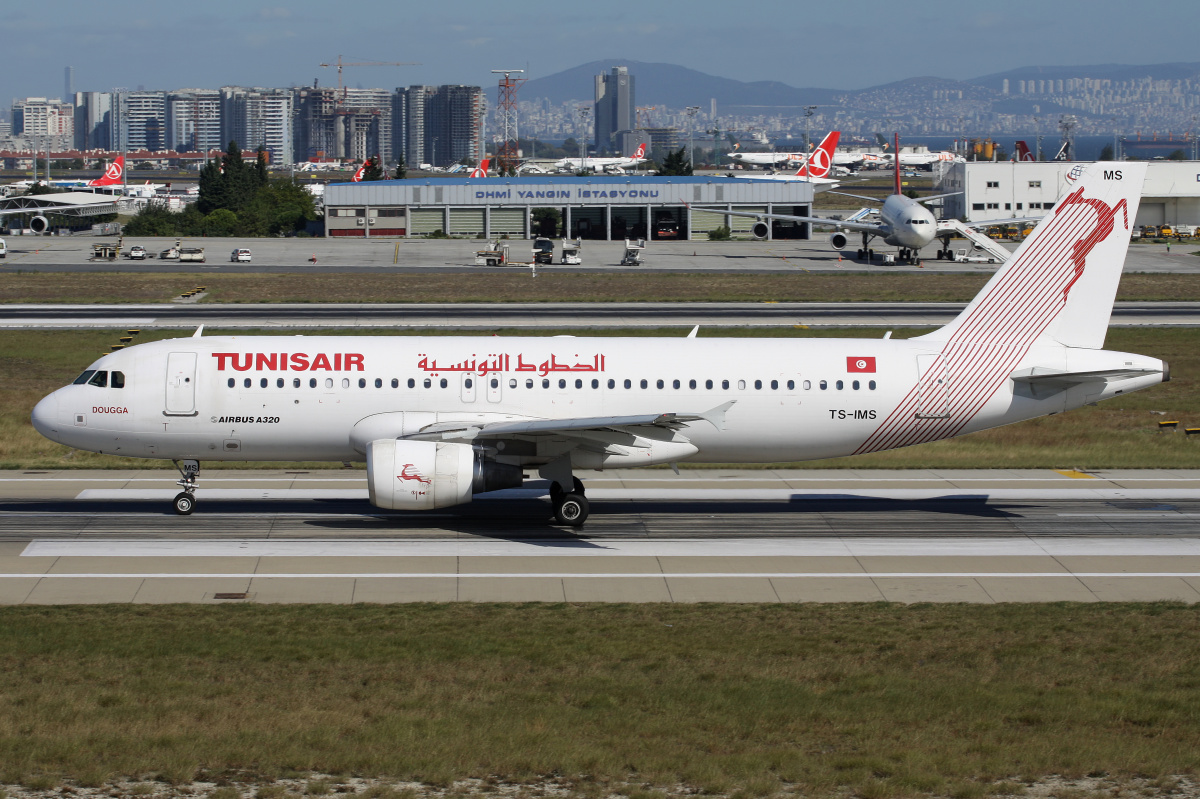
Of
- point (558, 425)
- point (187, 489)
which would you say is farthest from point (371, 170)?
point (558, 425)

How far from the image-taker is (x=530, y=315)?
2835 inches

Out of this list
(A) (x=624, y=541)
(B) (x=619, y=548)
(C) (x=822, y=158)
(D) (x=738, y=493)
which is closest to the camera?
(B) (x=619, y=548)

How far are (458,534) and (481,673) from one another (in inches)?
430

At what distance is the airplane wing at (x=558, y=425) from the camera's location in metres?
27.5

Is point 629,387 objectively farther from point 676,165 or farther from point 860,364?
point 676,165

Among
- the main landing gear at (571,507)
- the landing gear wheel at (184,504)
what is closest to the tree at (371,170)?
the landing gear wheel at (184,504)

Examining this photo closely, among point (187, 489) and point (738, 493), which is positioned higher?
point (187, 489)

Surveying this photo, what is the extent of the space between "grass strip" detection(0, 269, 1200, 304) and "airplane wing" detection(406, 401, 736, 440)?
52108 millimetres

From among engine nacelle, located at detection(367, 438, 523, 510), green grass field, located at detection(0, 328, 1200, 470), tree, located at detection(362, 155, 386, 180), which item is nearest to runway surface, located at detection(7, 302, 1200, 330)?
green grass field, located at detection(0, 328, 1200, 470)

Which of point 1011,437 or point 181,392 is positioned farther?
point 1011,437

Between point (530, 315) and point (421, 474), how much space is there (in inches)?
1751

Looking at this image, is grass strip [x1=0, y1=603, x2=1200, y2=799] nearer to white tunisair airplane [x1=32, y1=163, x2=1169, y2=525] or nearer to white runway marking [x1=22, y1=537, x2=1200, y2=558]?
white runway marking [x1=22, y1=537, x2=1200, y2=558]

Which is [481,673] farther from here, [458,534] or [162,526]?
[162,526]

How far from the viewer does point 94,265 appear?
335ft
